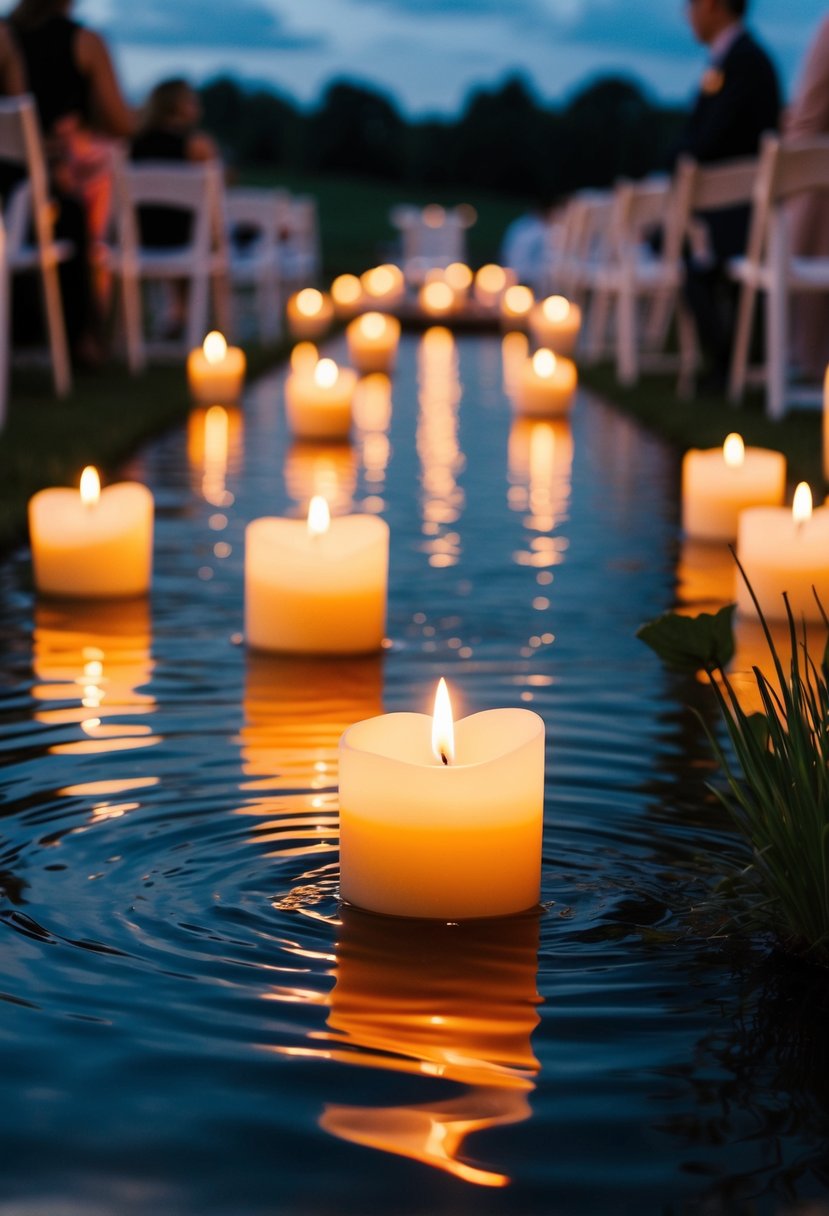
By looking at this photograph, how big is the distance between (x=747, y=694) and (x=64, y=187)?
20.8ft

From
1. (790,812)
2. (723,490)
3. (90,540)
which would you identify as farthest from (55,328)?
(790,812)

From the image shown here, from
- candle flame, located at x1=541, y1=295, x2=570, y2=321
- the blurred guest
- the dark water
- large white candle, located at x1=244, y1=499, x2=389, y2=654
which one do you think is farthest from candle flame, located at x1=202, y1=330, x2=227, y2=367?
large white candle, located at x1=244, y1=499, x2=389, y2=654

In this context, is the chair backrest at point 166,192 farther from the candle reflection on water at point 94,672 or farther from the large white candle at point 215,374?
the candle reflection on water at point 94,672

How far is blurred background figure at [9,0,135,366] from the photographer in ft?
26.8

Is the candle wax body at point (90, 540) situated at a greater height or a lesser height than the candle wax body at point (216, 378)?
greater

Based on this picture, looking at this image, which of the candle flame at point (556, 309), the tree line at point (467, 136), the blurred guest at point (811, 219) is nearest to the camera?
the blurred guest at point (811, 219)

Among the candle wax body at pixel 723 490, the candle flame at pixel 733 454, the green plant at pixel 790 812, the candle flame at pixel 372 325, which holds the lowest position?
the candle flame at pixel 372 325

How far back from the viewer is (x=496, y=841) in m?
1.75

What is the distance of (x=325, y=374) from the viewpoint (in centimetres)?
657

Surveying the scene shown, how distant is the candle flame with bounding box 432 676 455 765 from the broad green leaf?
0.78 ft

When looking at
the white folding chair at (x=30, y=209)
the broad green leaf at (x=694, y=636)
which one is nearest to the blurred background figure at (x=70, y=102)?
the white folding chair at (x=30, y=209)

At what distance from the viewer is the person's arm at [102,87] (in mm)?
8203

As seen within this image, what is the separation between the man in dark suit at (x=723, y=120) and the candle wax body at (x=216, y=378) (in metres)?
1.99

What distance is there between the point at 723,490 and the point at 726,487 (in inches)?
0.5
